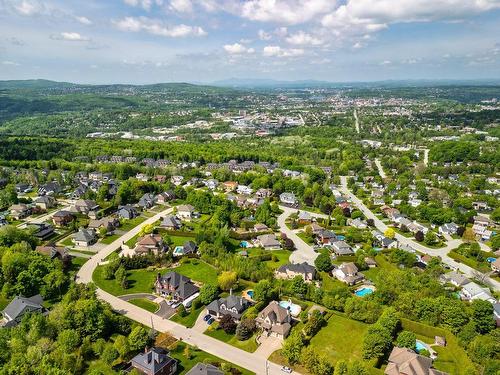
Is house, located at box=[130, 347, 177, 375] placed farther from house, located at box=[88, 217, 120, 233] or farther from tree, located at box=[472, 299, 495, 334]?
house, located at box=[88, 217, 120, 233]

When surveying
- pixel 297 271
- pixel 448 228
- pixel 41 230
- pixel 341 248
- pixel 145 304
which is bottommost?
pixel 448 228

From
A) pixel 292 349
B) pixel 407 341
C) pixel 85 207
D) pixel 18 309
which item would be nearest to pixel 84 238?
pixel 85 207

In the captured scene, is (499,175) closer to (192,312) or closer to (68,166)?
(192,312)

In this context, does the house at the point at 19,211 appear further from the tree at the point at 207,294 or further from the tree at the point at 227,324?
the tree at the point at 227,324

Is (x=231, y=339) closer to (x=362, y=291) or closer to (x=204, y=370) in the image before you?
(x=204, y=370)

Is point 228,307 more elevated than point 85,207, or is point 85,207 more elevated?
point 85,207
